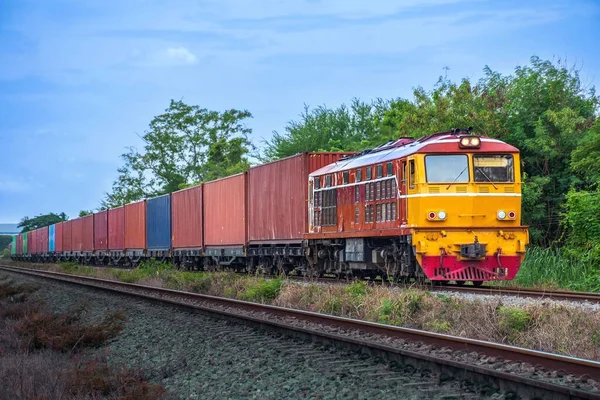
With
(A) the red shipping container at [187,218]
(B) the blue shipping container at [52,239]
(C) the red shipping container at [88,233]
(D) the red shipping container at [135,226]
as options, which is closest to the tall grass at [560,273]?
(A) the red shipping container at [187,218]

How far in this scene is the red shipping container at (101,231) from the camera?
146ft

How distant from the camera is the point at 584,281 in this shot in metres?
17.2

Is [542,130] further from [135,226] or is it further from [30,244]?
[30,244]

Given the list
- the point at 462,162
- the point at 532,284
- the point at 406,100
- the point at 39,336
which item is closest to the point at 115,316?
the point at 39,336

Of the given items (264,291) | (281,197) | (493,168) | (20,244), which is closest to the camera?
(264,291)

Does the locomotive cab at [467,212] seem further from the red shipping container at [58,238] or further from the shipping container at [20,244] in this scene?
the shipping container at [20,244]

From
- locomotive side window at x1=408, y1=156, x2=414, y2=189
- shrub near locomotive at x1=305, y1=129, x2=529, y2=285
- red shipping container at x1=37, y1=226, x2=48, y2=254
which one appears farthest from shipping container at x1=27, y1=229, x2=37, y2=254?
locomotive side window at x1=408, y1=156, x2=414, y2=189

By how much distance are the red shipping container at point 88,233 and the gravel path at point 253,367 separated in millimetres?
36905

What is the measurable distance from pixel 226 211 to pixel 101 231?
68.1 ft

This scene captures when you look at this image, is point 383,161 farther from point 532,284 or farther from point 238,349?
point 238,349

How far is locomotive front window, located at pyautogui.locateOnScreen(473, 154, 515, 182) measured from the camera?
15703mm

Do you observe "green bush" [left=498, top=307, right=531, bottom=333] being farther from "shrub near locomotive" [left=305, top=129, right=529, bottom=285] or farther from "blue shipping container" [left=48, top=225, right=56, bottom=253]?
"blue shipping container" [left=48, top=225, right=56, bottom=253]

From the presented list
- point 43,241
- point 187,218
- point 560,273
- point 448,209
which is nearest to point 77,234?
point 43,241

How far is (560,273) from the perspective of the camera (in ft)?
60.0
